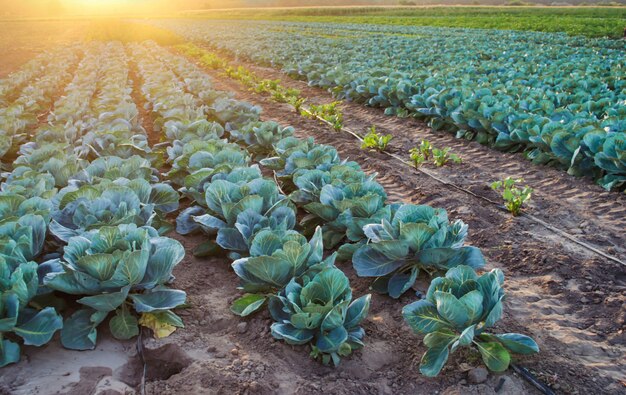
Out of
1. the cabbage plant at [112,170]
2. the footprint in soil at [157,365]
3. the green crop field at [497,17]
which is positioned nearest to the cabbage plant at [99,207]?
the cabbage plant at [112,170]

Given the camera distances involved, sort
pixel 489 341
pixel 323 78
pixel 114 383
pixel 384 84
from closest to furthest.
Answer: pixel 114 383 → pixel 489 341 → pixel 384 84 → pixel 323 78

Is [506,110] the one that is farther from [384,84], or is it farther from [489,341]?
[489,341]

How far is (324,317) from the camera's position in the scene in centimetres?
236

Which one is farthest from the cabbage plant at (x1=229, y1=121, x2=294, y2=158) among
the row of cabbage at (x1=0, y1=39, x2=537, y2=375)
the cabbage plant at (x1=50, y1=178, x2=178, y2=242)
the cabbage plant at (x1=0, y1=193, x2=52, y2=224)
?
the cabbage plant at (x1=0, y1=193, x2=52, y2=224)

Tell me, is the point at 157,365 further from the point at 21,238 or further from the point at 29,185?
the point at 29,185

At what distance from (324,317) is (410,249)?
824 millimetres

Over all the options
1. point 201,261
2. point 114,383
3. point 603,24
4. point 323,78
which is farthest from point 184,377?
point 603,24

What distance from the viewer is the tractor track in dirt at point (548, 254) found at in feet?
8.10

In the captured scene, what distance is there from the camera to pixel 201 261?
3449 millimetres

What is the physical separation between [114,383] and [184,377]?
0.32 metres

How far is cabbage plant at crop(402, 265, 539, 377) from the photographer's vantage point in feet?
7.28

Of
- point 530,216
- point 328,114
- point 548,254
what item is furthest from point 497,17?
point 548,254

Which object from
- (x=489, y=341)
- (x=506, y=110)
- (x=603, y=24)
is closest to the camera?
(x=489, y=341)

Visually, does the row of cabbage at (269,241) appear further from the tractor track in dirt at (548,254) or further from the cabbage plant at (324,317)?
the tractor track in dirt at (548,254)
